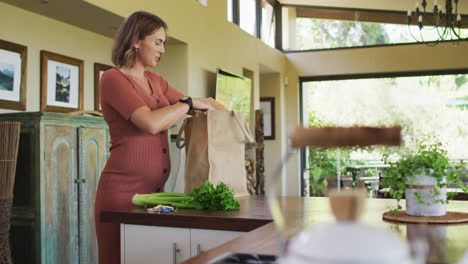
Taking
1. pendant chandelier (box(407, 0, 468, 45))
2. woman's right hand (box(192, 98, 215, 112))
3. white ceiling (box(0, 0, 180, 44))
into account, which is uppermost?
pendant chandelier (box(407, 0, 468, 45))

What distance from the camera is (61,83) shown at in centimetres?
441

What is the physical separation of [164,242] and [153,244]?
4 cm

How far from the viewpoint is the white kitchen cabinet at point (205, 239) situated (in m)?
1.46

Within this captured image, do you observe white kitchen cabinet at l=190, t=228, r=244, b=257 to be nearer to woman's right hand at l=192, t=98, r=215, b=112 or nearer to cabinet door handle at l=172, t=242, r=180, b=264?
cabinet door handle at l=172, t=242, r=180, b=264

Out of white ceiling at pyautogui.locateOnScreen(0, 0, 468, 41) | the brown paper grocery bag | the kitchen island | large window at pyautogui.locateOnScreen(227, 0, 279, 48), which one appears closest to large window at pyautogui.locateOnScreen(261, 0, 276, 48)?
large window at pyautogui.locateOnScreen(227, 0, 279, 48)

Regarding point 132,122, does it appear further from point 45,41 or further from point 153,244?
point 45,41

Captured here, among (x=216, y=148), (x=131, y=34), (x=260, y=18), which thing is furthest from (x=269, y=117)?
(x=131, y=34)

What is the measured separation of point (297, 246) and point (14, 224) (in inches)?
122

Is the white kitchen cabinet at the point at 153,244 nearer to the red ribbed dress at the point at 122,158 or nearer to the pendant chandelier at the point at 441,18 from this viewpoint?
the red ribbed dress at the point at 122,158

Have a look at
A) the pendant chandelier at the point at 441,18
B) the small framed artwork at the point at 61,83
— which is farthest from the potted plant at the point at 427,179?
the pendant chandelier at the point at 441,18

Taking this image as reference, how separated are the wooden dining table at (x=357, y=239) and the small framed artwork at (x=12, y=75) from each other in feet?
8.70

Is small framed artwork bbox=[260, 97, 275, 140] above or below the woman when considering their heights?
above

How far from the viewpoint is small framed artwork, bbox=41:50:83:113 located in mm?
4227

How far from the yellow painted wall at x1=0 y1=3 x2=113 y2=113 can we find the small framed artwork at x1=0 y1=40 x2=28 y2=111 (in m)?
0.06
